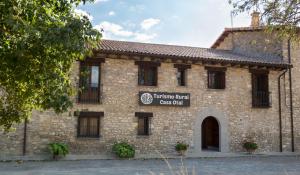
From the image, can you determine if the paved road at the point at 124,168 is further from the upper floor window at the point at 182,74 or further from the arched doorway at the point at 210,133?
the arched doorway at the point at 210,133

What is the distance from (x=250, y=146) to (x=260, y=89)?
3.28 m

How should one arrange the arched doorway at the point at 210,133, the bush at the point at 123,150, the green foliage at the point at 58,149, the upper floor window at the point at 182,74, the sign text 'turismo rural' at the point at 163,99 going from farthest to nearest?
1. the arched doorway at the point at 210,133
2. the upper floor window at the point at 182,74
3. the sign text 'turismo rural' at the point at 163,99
4. the bush at the point at 123,150
5. the green foliage at the point at 58,149

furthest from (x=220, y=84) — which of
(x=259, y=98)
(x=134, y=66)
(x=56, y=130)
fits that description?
(x=56, y=130)

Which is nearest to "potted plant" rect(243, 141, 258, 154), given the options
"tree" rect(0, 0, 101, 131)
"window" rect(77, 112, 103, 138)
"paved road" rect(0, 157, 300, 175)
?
"paved road" rect(0, 157, 300, 175)

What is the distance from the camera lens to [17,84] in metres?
6.09

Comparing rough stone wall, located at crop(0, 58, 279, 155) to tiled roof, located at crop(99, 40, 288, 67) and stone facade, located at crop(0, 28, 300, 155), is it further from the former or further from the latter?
tiled roof, located at crop(99, 40, 288, 67)

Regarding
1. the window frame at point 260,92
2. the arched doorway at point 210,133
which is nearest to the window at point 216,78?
the window frame at point 260,92

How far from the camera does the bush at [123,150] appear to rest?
14.7 metres

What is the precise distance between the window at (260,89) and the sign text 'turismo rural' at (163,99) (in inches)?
157

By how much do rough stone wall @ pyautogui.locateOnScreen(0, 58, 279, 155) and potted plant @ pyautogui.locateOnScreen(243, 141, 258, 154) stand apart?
0.33 m

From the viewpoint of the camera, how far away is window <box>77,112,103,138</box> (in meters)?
15.1

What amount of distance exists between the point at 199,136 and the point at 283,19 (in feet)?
29.3

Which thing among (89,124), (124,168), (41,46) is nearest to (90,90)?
(89,124)

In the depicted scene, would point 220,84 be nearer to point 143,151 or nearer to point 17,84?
point 143,151
